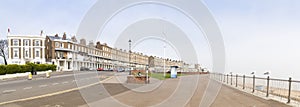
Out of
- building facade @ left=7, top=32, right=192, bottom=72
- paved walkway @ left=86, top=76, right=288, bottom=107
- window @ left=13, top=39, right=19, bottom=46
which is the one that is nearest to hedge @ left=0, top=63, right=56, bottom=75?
building facade @ left=7, top=32, right=192, bottom=72

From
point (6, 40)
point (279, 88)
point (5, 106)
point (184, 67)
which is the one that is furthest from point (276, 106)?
point (6, 40)

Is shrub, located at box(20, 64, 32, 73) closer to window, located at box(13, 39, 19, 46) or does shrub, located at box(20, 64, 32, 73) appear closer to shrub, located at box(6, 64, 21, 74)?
shrub, located at box(6, 64, 21, 74)

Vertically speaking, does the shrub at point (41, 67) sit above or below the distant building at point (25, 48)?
below

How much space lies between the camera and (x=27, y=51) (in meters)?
70.4

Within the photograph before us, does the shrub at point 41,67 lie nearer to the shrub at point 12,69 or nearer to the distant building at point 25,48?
the shrub at point 12,69

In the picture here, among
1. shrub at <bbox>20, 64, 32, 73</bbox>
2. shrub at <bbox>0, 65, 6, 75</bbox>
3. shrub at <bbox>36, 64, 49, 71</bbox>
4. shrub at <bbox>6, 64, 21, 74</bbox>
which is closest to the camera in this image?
shrub at <bbox>0, 65, 6, 75</bbox>

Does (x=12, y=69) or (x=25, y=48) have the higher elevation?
(x=25, y=48)

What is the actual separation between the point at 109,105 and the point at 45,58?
235 ft

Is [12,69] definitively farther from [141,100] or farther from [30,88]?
[141,100]

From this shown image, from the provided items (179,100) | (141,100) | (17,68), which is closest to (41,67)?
(17,68)

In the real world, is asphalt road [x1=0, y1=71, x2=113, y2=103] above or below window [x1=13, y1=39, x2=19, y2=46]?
below

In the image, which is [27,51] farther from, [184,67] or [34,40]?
[184,67]

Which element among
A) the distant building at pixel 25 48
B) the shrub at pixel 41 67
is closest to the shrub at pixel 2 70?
the shrub at pixel 41 67

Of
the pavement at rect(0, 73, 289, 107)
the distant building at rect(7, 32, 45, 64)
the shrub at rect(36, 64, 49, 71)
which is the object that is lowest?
the shrub at rect(36, 64, 49, 71)
